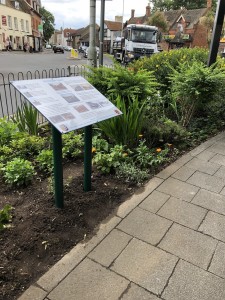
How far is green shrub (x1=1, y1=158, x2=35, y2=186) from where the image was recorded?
2.95 meters

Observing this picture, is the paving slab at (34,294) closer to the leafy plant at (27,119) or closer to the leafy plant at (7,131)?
the leafy plant at (7,131)

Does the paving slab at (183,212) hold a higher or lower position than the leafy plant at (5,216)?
lower

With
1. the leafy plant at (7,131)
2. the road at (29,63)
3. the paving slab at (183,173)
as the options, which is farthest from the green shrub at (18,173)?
the road at (29,63)

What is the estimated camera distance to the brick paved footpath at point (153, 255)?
1841mm

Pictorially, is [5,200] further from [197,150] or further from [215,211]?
[197,150]

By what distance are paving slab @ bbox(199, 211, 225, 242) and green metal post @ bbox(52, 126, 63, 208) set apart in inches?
53.4

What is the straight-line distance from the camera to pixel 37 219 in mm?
2457

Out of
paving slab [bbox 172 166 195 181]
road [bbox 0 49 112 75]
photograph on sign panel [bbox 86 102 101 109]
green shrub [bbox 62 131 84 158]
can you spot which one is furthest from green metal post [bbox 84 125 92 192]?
road [bbox 0 49 112 75]

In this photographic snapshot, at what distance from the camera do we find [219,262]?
211cm

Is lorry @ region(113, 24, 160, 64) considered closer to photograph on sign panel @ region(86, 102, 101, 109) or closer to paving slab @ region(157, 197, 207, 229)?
photograph on sign panel @ region(86, 102, 101, 109)

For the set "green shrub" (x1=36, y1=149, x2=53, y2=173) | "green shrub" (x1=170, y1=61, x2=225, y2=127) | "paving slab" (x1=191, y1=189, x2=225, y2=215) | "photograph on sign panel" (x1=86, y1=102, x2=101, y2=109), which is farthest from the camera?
"green shrub" (x1=170, y1=61, x2=225, y2=127)

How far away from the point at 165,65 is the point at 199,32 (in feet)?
144

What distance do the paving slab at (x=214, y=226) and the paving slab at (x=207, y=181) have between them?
0.53m

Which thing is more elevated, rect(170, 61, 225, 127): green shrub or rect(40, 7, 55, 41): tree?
rect(40, 7, 55, 41): tree
